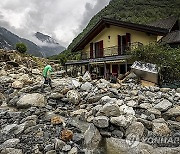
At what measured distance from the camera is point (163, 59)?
583 inches

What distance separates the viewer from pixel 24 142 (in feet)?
25.1

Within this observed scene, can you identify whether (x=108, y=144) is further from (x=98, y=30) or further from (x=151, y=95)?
(x=98, y=30)

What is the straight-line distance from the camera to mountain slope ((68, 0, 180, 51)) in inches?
1943

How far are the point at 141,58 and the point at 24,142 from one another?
10544mm

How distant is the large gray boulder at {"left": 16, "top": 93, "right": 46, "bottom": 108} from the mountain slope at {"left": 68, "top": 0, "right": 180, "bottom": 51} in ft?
128

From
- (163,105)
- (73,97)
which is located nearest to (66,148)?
(73,97)

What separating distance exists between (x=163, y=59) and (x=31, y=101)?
8540 millimetres

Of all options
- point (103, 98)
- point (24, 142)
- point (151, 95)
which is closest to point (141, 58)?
point (151, 95)

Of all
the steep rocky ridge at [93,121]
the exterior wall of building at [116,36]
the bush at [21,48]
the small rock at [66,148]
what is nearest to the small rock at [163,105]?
the steep rocky ridge at [93,121]

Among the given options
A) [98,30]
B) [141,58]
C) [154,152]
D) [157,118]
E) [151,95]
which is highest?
[98,30]

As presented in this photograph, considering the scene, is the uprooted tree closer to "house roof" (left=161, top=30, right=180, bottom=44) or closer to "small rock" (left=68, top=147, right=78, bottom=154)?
"house roof" (left=161, top=30, right=180, bottom=44)

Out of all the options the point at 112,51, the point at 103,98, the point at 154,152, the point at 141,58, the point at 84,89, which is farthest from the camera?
the point at 112,51

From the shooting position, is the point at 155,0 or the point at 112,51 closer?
the point at 112,51

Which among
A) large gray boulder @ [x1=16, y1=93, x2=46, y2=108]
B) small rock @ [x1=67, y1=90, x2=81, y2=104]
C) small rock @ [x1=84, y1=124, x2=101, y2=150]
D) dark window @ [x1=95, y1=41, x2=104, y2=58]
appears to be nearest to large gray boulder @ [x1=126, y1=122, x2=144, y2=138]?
small rock @ [x1=84, y1=124, x2=101, y2=150]
